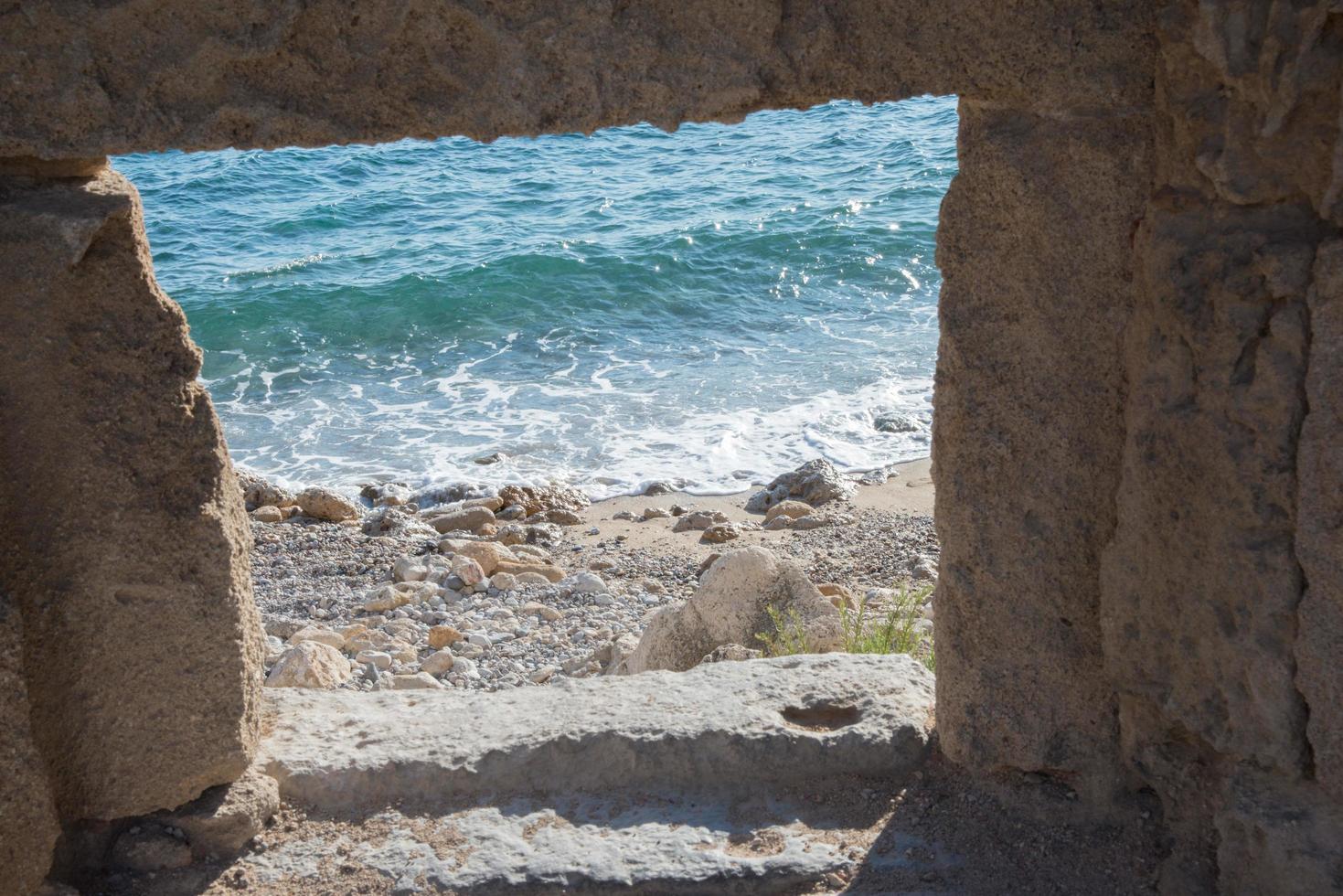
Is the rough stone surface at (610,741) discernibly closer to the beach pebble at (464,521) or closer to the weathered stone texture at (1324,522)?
the weathered stone texture at (1324,522)

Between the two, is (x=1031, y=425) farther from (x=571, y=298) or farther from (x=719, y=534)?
(x=571, y=298)

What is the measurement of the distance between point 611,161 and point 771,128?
10.7 ft

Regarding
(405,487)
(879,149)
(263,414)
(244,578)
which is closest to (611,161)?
(879,149)

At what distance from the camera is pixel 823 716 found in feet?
10.3

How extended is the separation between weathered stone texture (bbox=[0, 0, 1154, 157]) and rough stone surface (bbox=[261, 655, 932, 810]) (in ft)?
4.81

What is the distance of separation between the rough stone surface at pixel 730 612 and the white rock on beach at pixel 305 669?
1.16m

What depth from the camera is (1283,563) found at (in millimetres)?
2246

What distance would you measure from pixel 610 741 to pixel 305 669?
6.06 ft

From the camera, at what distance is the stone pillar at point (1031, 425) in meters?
2.48

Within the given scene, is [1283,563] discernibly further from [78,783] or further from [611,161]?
[611,161]

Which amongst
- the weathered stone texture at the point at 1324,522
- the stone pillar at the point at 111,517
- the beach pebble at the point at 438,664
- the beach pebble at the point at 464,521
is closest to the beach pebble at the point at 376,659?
the beach pebble at the point at 438,664

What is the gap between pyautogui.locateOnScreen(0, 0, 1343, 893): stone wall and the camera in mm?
2191

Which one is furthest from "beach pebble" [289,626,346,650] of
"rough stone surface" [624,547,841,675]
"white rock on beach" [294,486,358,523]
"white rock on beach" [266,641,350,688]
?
"white rock on beach" [294,486,358,523]

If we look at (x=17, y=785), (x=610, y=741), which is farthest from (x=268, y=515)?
(x=17, y=785)
